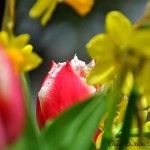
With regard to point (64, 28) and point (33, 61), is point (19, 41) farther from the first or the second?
point (64, 28)

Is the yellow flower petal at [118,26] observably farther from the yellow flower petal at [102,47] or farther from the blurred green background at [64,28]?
the blurred green background at [64,28]

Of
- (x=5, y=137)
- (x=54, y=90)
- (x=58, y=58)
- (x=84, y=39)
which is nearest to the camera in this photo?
(x=5, y=137)

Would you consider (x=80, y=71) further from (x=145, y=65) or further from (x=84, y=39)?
(x=84, y=39)

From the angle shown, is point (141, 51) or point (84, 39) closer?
point (141, 51)

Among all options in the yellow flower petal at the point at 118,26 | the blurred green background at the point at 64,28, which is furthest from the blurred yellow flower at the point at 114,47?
the blurred green background at the point at 64,28

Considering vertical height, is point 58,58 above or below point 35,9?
below

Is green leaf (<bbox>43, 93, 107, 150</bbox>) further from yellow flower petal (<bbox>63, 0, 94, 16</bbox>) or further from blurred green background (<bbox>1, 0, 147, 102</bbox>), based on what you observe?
blurred green background (<bbox>1, 0, 147, 102</bbox>)

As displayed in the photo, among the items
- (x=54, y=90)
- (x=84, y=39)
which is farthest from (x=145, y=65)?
(x=84, y=39)
